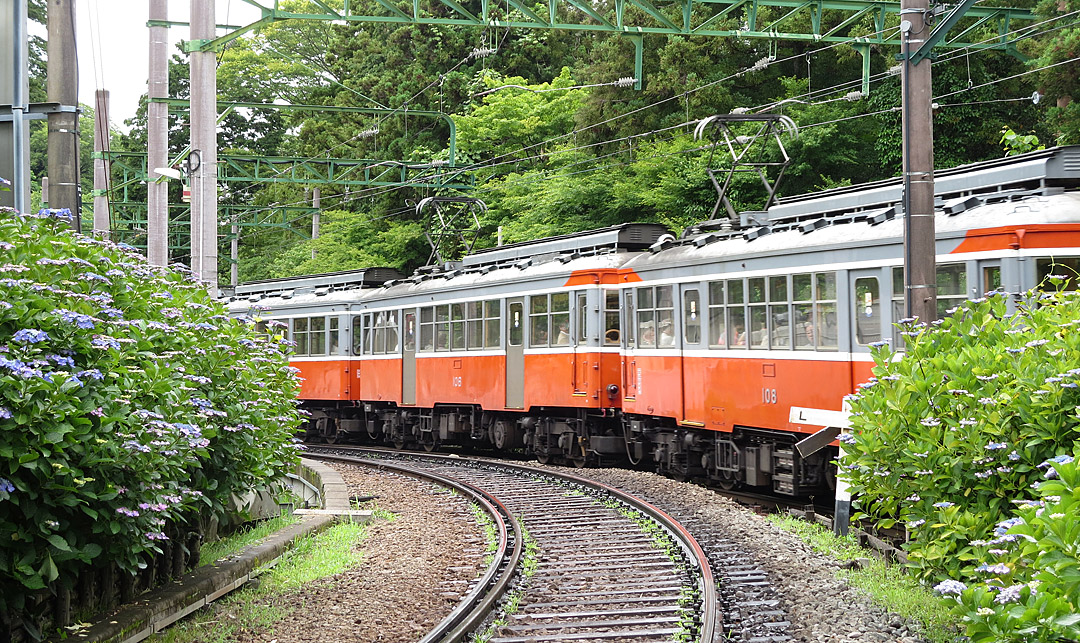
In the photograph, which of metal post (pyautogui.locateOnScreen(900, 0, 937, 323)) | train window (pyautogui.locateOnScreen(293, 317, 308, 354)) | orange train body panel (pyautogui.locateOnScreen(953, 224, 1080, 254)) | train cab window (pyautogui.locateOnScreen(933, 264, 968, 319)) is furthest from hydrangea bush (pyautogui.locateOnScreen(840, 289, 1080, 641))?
train window (pyautogui.locateOnScreen(293, 317, 308, 354))

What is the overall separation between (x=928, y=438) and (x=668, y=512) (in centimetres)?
589

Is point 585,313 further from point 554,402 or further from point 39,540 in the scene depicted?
point 39,540

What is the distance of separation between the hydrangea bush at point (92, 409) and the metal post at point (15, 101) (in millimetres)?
1241

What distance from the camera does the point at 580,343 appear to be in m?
17.6

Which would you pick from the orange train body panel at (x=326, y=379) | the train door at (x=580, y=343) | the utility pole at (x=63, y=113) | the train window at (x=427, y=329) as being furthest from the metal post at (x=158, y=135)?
the orange train body panel at (x=326, y=379)

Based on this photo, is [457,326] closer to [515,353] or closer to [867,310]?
[515,353]

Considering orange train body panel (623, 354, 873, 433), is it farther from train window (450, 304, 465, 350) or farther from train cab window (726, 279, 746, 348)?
train window (450, 304, 465, 350)

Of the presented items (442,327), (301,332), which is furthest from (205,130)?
(301,332)

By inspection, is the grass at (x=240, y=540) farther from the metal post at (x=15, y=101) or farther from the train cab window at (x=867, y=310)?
Answer: the train cab window at (x=867, y=310)

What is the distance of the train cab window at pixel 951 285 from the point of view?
10633mm

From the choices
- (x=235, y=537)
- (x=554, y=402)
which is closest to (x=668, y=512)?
(x=235, y=537)

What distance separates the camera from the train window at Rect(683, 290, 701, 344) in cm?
1474

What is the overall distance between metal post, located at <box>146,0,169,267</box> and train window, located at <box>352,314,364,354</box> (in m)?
8.38

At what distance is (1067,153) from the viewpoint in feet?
35.0
